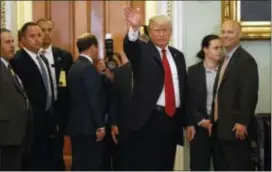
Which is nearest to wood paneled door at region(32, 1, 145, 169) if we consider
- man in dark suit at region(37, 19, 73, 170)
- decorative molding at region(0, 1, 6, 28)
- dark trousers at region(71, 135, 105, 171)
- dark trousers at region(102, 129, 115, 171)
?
decorative molding at region(0, 1, 6, 28)

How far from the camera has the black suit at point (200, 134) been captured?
4590 mm

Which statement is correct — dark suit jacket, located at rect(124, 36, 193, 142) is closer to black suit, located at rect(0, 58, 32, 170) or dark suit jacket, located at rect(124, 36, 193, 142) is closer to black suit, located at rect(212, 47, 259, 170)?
black suit, located at rect(212, 47, 259, 170)

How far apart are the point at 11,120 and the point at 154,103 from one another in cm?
97

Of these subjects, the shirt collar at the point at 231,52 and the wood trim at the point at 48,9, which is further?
the wood trim at the point at 48,9

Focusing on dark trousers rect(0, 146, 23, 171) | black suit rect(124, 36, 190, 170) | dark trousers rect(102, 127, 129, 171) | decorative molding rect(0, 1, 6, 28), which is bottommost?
dark trousers rect(102, 127, 129, 171)

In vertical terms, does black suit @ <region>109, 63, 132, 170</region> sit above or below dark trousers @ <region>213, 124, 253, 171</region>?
above

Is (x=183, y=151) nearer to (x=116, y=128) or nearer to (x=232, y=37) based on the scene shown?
(x=116, y=128)

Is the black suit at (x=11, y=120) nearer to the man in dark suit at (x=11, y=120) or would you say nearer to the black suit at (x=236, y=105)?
the man in dark suit at (x=11, y=120)

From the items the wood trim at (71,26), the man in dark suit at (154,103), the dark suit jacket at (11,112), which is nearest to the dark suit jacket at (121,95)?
the man in dark suit at (154,103)

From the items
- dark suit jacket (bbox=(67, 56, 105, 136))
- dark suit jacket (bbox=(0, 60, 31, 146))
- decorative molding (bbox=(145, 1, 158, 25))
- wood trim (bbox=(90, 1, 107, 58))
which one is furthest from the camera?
wood trim (bbox=(90, 1, 107, 58))

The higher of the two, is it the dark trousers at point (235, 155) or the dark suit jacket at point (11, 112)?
the dark suit jacket at point (11, 112)

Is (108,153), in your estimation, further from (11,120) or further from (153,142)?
(11,120)

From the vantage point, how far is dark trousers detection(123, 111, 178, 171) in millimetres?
3910

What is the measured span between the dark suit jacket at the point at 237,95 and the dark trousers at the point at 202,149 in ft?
1.24
